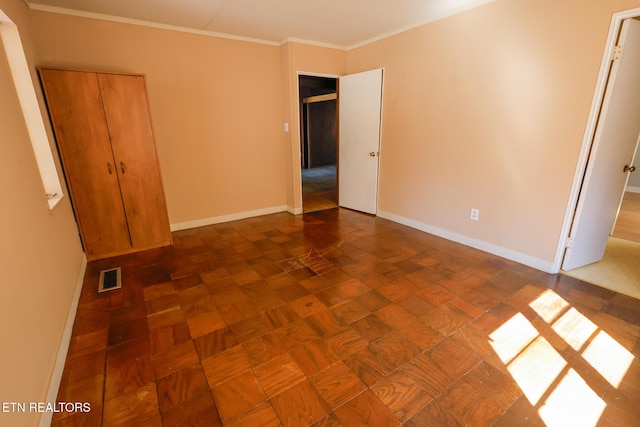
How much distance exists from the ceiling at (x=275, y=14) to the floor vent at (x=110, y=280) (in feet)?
8.08

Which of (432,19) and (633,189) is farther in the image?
(633,189)

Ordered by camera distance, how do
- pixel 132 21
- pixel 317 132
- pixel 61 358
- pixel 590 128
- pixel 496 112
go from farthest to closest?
pixel 317 132 → pixel 132 21 → pixel 496 112 → pixel 590 128 → pixel 61 358

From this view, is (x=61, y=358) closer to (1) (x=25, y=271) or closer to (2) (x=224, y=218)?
(1) (x=25, y=271)

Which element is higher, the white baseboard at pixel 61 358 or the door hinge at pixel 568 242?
the door hinge at pixel 568 242

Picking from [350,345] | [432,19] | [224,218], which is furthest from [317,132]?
[350,345]

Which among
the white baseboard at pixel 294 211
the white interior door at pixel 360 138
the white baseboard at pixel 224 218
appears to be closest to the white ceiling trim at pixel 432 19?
the white interior door at pixel 360 138

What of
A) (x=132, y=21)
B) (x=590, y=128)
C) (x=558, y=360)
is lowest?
(x=558, y=360)

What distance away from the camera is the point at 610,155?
2402mm

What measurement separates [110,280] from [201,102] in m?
2.27

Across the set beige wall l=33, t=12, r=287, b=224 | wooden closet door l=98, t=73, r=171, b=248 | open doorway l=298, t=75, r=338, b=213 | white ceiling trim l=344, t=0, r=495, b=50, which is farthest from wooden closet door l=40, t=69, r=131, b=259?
open doorway l=298, t=75, r=338, b=213

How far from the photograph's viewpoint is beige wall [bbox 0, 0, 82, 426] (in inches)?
46.3

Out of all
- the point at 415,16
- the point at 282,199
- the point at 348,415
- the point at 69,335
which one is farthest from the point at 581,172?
→ the point at 69,335

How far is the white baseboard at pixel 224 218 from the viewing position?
151 inches

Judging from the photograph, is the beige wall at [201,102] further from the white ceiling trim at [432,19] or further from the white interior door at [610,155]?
the white interior door at [610,155]
